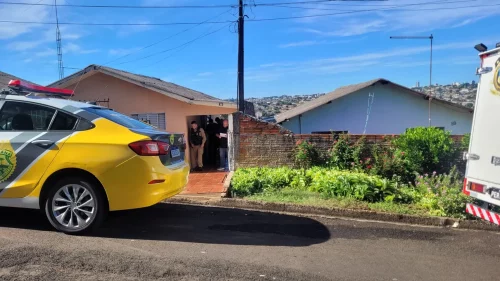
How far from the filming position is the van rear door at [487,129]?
4.68 meters

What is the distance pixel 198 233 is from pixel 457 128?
19385 millimetres

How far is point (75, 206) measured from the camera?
4.96m

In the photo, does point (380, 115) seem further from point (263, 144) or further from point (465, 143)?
point (263, 144)

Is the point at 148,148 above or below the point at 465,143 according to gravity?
above

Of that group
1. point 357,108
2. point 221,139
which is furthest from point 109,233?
point 357,108

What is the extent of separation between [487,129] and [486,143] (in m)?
0.17

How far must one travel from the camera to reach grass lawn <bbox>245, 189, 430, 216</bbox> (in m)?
6.82

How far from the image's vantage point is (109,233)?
5.20 metres

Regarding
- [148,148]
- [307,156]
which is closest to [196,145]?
[307,156]

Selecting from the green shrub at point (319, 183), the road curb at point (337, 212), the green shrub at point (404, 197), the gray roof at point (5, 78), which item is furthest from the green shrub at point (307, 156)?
the gray roof at point (5, 78)

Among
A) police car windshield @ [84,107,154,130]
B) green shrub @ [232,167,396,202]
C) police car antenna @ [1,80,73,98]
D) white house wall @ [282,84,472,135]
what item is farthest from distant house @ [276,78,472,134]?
police car antenna @ [1,80,73,98]

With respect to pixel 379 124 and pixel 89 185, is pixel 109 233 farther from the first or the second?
pixel 379 124

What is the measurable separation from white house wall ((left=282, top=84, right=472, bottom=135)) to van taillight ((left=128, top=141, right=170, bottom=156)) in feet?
49.3

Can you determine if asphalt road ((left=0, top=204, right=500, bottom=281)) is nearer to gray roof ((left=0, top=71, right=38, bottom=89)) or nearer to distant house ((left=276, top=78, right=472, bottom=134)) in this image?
gray roof ((left=0, top=71, right=38, bottom=89))
